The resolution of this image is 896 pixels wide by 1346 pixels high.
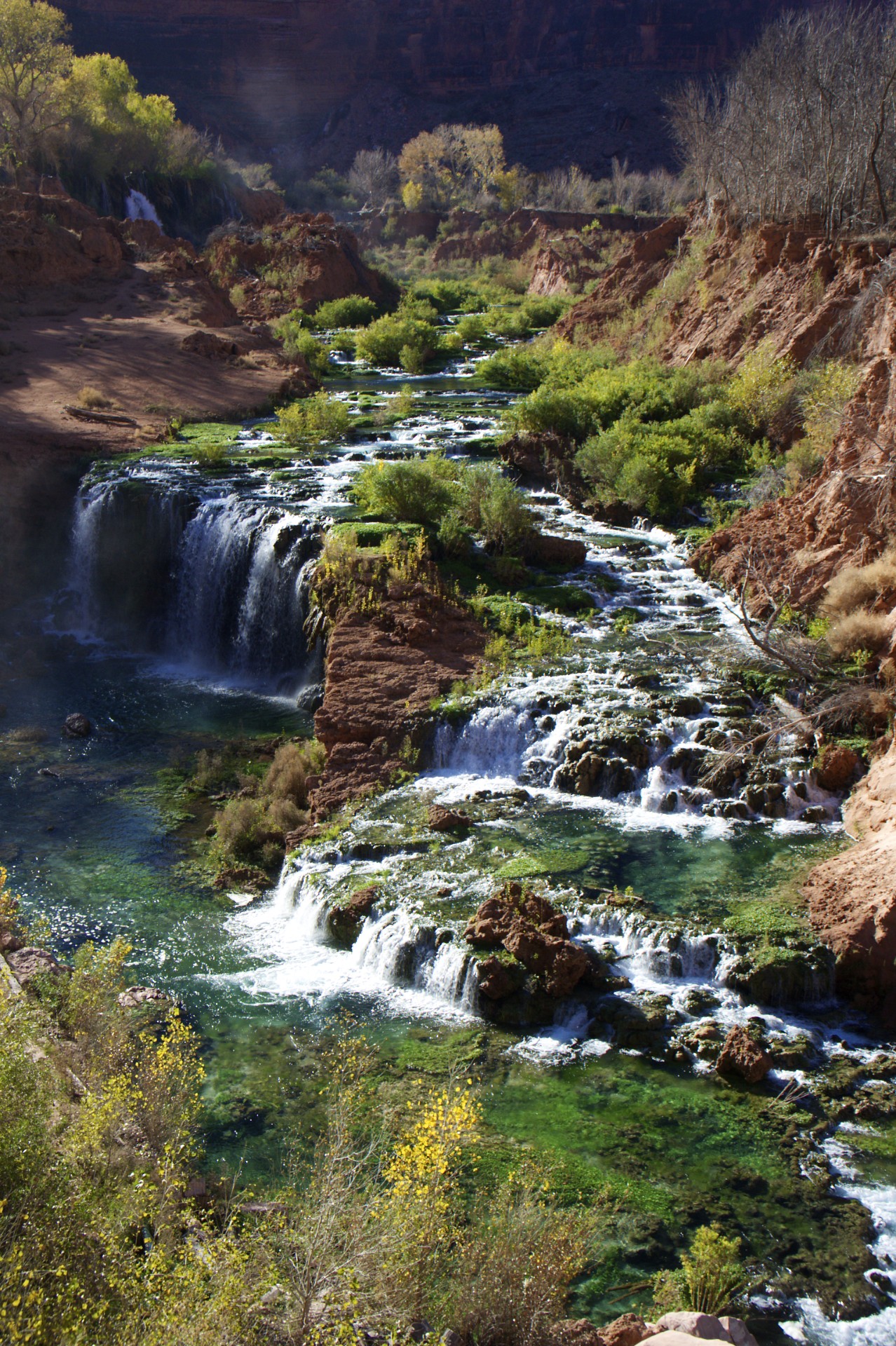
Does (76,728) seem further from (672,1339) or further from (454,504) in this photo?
(672,1339)

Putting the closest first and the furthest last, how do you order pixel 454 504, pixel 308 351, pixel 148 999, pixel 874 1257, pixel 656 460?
pixel 874 1257 < pixel 148 999 < pixel 454 504 < pixel 656 460 < pixel 308 351

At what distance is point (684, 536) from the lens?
57.8 ft

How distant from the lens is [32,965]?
8.98m

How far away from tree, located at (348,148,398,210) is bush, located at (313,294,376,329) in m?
33.7

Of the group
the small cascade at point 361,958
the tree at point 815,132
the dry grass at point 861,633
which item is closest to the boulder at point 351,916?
the small cascade at point 361,958

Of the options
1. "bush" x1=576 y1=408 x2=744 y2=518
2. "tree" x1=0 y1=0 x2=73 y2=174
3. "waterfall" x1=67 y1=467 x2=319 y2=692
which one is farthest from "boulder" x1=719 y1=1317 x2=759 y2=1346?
"tree" x1=0 y1=0 x2=73 y2=174

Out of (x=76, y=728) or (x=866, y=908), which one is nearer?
(x=866, y=908)

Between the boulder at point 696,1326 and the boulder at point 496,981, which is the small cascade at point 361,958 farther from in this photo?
the boulder at point 696,1326

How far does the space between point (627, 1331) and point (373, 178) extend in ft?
251

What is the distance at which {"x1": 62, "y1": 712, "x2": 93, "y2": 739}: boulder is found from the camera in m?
14.8

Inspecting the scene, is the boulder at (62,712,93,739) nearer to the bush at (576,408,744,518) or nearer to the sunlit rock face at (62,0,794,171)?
the bush at (576,408,744,518)

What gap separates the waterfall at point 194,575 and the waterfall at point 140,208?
29.5 meters

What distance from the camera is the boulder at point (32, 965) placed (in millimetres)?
8680

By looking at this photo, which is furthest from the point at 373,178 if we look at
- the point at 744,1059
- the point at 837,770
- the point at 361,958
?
the point at 744,1059
